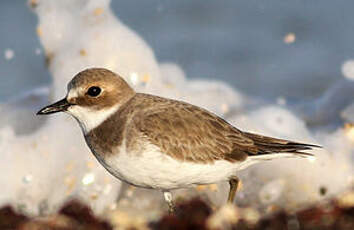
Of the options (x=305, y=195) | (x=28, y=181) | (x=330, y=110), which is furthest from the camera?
(x=330, y=110)

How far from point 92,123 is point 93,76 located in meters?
0.46

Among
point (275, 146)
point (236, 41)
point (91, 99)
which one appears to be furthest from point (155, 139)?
point (236, 41)

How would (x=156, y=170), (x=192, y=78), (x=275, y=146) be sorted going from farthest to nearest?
(x=192, y=78)
(x=275, y=146)
(x=156, y=170)

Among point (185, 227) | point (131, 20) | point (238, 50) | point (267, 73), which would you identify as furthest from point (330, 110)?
point (185, 227)

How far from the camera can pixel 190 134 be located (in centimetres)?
777

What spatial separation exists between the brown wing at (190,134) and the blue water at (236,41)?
8.57m

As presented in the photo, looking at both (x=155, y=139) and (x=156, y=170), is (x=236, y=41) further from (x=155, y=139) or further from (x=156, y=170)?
(x=156, y=170)

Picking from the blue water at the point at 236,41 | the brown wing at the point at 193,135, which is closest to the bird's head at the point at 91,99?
the brown wing at the point at 193,135

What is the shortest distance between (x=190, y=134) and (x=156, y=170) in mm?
616

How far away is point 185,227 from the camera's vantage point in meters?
5.52

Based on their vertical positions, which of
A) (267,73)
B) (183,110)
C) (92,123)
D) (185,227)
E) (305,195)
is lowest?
(185,227)

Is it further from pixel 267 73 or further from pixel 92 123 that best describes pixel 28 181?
pixel 267 73

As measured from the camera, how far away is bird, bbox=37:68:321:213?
24.2ft

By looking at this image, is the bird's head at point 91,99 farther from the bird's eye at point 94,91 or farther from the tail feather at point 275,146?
the tail feather at point 275,146
